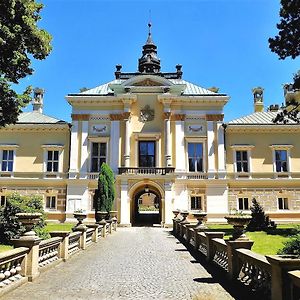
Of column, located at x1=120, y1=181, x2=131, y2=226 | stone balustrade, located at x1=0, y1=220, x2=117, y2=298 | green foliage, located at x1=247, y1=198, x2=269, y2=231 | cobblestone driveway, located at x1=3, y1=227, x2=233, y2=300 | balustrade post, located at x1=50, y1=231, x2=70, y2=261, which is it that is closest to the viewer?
cobblestone driveway, located at x1=3, y1=227, x2=233, y2=300

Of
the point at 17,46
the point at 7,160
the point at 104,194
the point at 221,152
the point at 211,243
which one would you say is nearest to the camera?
the point at 211,243

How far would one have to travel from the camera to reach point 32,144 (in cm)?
3781

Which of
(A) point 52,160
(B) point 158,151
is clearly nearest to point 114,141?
(B) point 158,151

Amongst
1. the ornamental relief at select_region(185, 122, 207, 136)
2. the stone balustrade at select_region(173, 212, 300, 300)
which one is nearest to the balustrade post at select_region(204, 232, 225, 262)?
the stone balustrade at select_region(173, 212, 300, 300)

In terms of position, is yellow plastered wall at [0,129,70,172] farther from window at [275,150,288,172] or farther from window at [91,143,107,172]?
window at [275,150,288,172]

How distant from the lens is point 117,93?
122 feet

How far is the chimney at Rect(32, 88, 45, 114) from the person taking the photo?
44.5 meters

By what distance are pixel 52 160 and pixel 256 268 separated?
32.2m

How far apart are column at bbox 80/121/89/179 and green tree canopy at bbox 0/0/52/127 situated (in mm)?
17349

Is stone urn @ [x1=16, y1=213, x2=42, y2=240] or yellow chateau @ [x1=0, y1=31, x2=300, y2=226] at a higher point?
yellow chateau @ [x1=0, y1=31, x2=300, y2=226]

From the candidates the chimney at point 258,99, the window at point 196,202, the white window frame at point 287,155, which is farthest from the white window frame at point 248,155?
the chimney at point 258,99

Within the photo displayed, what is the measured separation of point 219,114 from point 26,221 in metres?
29.7

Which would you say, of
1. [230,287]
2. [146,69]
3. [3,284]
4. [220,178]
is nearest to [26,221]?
[3,284]

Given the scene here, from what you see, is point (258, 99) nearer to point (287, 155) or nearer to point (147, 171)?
point (287, 155)
